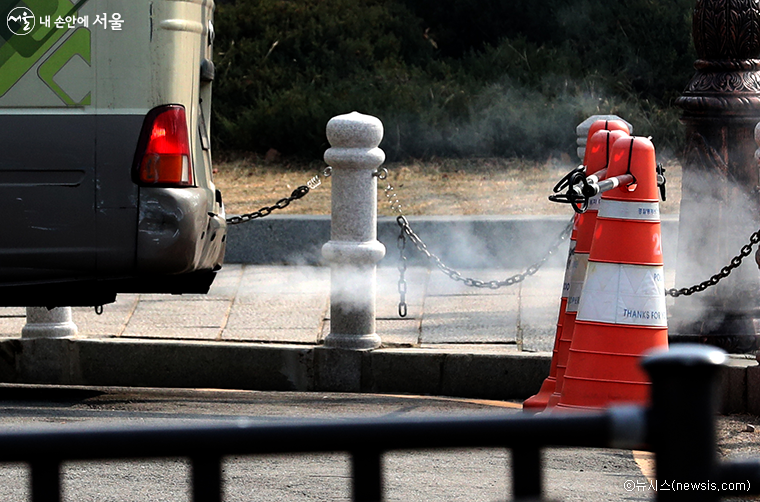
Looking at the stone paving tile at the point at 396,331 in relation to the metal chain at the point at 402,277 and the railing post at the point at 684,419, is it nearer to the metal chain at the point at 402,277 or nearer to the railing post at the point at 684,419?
the metal chain at the point at 402,277

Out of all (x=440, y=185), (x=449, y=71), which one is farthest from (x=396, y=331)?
(x=449, y=71)

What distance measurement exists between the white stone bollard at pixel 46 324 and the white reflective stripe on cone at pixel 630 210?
317cm

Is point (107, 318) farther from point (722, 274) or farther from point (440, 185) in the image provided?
point (440, 185)

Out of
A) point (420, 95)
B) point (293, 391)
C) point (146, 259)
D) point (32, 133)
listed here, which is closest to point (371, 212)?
point (293, 391)

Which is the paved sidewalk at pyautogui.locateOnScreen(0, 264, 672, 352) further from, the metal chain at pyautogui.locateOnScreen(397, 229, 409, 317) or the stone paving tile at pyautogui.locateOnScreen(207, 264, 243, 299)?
the metal chain at pyautogui.locateOnScreen(397, 229, 409, 317)

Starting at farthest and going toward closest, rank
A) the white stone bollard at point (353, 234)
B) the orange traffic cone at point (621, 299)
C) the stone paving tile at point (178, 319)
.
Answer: the stone paving tile at point (178, 319) < the white stone bollard at point (353, 234) < the orange traffic cone at point (621, 299)

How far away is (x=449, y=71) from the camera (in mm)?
15047

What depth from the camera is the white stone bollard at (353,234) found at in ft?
20.5

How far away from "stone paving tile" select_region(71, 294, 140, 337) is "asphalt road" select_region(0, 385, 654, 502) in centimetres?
107

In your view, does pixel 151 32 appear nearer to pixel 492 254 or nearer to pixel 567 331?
pixel 567 331

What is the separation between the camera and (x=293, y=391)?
6301 mm

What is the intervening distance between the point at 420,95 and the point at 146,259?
902 cm

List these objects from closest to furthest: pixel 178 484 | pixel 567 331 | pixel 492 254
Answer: pixel 178 484, pixel 567 331, pixel 492 254

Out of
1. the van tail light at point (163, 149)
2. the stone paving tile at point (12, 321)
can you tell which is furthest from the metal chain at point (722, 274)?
the stone paving tile at point (12, 321)
